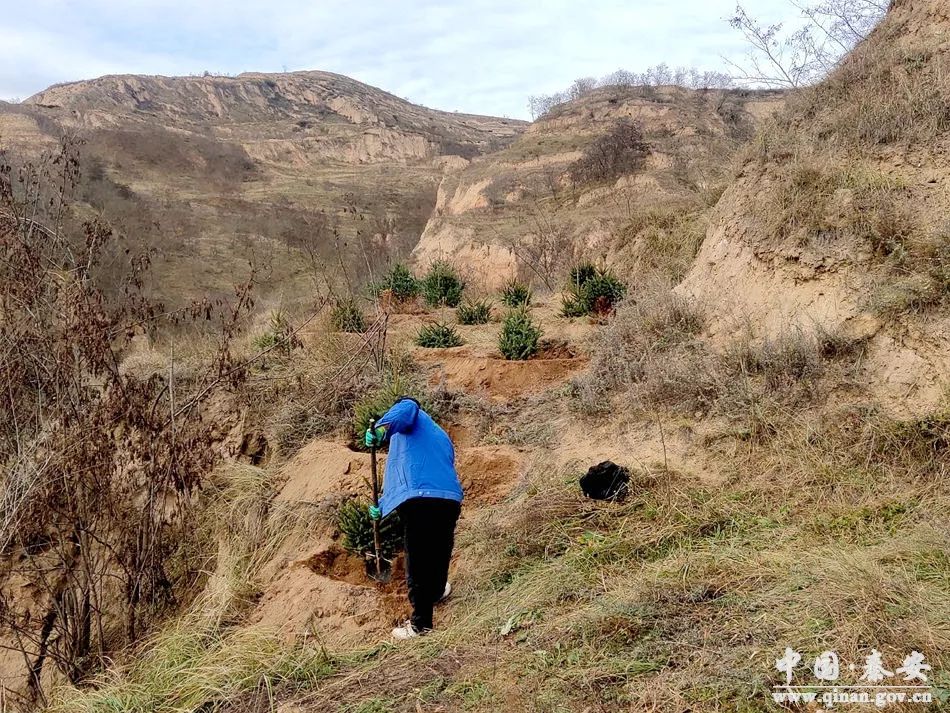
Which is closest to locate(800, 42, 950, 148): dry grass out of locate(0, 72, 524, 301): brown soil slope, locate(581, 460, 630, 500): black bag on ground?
locate(581, 460, 630, 500): black bag on ground

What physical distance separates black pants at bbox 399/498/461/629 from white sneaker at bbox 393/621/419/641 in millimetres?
38

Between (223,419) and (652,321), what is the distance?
16.6ft

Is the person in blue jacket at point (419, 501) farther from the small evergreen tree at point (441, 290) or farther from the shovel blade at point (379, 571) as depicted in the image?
the small evergreen tree at point (441, 290)

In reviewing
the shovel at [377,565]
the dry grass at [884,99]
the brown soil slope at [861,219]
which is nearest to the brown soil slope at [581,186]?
the dry grass at [884,99]

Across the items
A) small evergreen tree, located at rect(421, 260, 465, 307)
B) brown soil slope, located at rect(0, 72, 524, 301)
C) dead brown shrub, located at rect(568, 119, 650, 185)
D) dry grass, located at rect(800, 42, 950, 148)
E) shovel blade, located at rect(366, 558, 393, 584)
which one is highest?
brown soil slope, located at rect(0, 72, 524, 301)

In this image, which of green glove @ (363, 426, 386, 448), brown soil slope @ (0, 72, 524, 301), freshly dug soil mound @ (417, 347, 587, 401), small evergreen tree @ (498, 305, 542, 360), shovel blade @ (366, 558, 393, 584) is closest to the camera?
green glove @ (363, 426, 386, 448)

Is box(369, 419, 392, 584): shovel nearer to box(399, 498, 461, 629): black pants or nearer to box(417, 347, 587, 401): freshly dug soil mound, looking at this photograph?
box(399, 498, 461, 629): black pants

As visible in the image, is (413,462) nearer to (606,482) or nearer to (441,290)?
(606,482)

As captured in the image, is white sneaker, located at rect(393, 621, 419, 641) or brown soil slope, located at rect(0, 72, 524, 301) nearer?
white sneaker, located at rect(393, 621, 419, 641)

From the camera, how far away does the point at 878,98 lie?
648 centimetres

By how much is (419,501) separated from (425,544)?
0.29 m

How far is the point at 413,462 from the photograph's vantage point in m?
3.86

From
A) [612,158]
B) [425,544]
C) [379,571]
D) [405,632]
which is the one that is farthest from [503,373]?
[612,158]

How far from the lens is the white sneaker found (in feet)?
12.2
